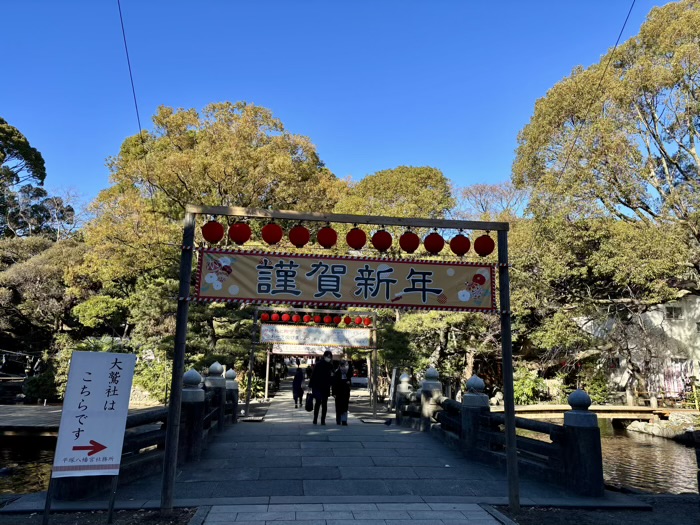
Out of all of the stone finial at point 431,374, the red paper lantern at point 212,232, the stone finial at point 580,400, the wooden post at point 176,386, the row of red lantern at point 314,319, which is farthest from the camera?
the row of red lantern at point 314,319

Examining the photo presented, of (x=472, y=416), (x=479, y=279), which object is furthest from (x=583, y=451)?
(x=479, y=279)

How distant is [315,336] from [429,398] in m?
4.97

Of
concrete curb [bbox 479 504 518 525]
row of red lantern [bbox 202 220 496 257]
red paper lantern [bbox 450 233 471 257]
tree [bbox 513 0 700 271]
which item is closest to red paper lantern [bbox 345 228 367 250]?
row of red lantern [bbox 202 220 496 257]

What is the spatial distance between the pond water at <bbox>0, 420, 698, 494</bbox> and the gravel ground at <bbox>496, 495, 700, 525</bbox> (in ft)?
13.3

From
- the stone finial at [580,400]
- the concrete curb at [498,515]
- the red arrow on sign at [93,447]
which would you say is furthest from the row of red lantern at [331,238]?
the concrete curb at [498,515]

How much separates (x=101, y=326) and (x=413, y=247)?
26.0 metres

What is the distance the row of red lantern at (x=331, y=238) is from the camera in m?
5.95

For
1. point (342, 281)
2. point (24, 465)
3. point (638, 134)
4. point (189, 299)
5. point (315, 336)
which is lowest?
point (24, 465)

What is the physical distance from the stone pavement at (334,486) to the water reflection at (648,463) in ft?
9.49

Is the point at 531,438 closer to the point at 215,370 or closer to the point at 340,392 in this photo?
the point at 340,392

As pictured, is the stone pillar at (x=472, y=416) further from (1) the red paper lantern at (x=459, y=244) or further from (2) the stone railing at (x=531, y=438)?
(1) the red paper lantern at (x=459, y=244)

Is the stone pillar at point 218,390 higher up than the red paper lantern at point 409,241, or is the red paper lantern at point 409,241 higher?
the red paper lantern at point 409,241

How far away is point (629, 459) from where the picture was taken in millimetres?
13281

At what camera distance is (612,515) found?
17.9ft
